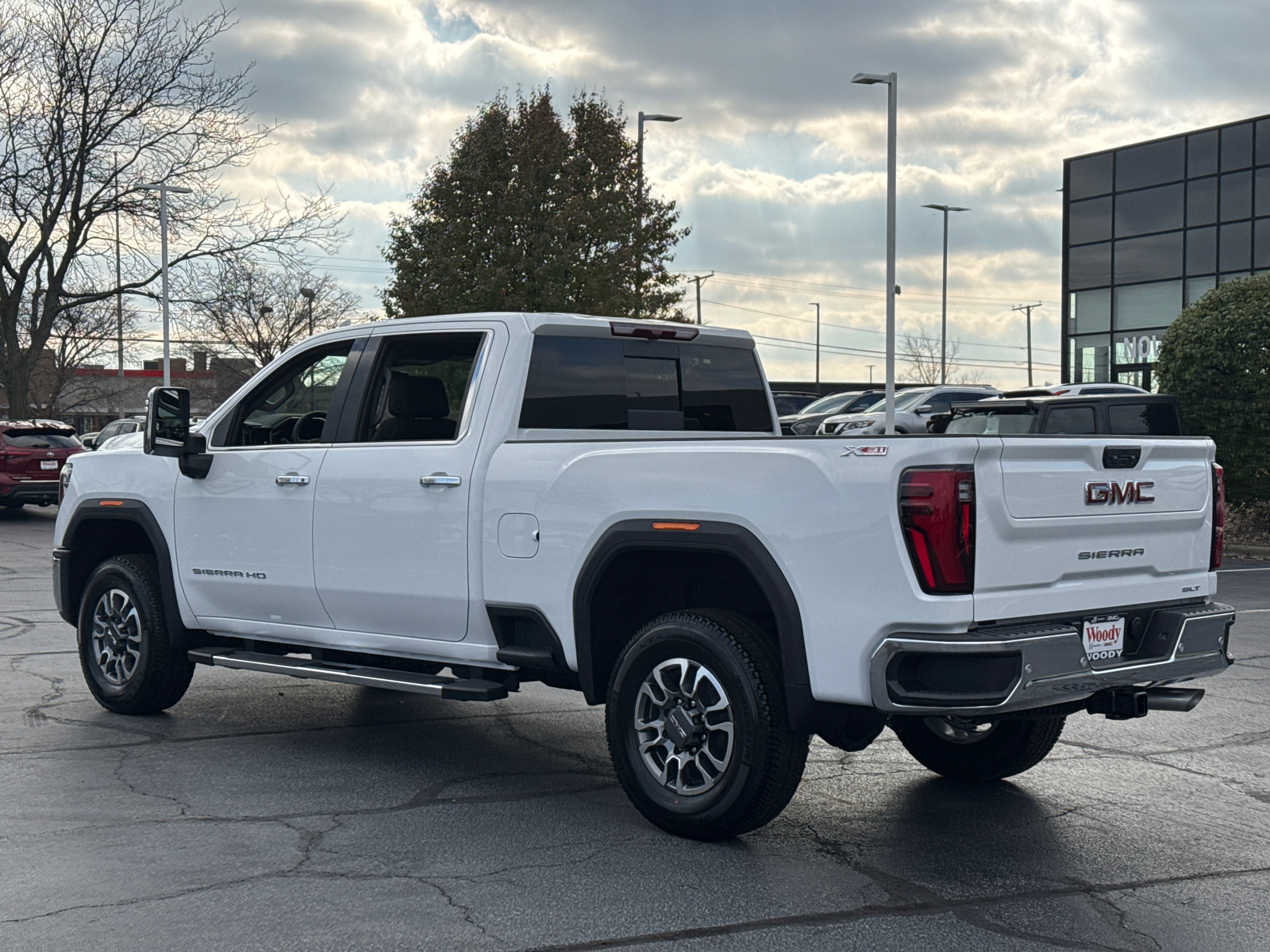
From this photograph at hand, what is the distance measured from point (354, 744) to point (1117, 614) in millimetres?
3791

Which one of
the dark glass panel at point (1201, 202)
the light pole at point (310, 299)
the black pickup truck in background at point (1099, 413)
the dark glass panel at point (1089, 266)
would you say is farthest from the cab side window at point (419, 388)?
the light pole at point (310, 299)

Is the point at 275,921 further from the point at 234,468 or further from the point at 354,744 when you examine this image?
the point at 234,468

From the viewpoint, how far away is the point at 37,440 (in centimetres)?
2359

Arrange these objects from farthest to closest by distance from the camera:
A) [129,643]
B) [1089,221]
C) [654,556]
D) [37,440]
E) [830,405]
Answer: [1089,221], [830,405], [37,440], [129,643], [654,556]

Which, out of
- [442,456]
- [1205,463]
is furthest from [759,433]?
[1205,463]

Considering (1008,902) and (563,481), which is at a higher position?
(563,481)

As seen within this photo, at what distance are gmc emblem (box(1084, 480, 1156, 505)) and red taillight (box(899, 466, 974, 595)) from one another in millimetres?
643

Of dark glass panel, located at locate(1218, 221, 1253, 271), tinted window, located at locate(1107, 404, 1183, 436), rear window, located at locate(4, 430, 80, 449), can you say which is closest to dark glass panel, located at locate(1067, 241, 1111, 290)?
dark glass panel, located at locate(1218, 221, 1253, 271)

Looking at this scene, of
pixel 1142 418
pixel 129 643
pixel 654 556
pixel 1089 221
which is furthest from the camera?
pixel 1089 221

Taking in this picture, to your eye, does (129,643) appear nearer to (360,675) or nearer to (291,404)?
(291,404)

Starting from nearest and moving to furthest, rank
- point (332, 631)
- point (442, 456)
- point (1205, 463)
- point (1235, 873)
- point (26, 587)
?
point (1235, 873) < point (1205, 463) < point (442, 456) < point (332, 631) < point (26, 587)

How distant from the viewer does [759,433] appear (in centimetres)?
704

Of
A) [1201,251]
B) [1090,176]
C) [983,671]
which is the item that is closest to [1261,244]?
[1201,251]

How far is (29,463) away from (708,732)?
21.3 meters
